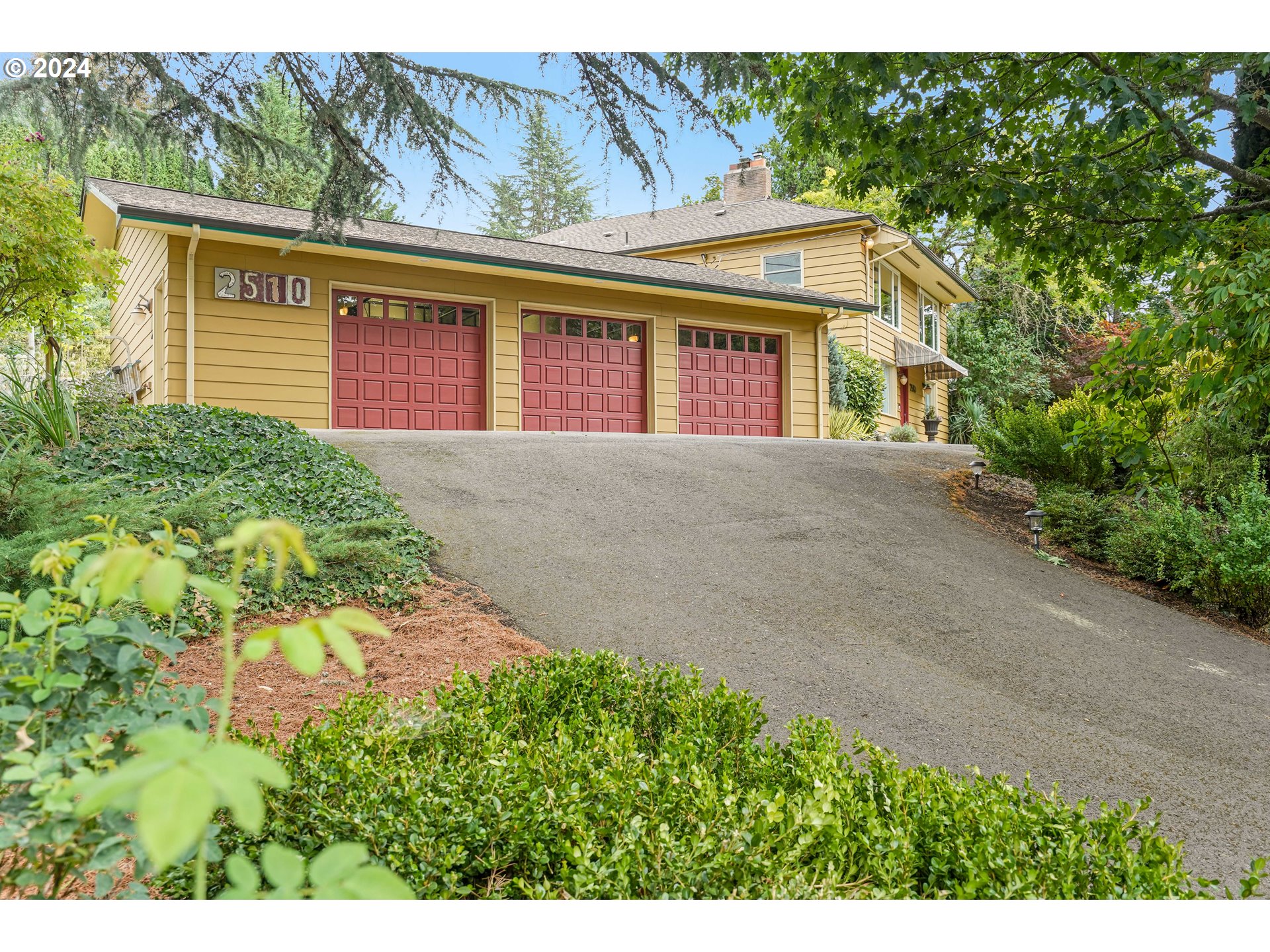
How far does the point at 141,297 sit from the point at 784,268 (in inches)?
530

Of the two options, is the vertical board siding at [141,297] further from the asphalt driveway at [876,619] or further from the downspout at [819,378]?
the downspout at [819,378]

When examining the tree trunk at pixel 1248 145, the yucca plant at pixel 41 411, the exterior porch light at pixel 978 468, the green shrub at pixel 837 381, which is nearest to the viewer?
the yucca plant at pixel 41 411

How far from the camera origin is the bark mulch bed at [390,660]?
3572 millimetres

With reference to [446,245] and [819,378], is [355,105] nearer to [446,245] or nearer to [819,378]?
[446,245]

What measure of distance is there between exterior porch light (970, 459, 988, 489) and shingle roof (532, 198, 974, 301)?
10.0 metres

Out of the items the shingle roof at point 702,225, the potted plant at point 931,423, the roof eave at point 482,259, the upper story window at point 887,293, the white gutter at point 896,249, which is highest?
the shingle roof at point 702,225

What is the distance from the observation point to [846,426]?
54.3 ft

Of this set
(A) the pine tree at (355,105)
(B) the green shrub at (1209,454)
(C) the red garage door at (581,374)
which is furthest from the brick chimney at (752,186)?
(A) the pine tree at (355,105)

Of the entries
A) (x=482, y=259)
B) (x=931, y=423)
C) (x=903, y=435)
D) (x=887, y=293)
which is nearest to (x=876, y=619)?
(x=482, y=259)

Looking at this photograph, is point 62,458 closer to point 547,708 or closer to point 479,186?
point 479,186

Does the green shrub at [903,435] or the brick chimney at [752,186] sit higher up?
the brick chimney at [752,186]

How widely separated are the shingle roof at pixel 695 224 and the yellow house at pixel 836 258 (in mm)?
42
